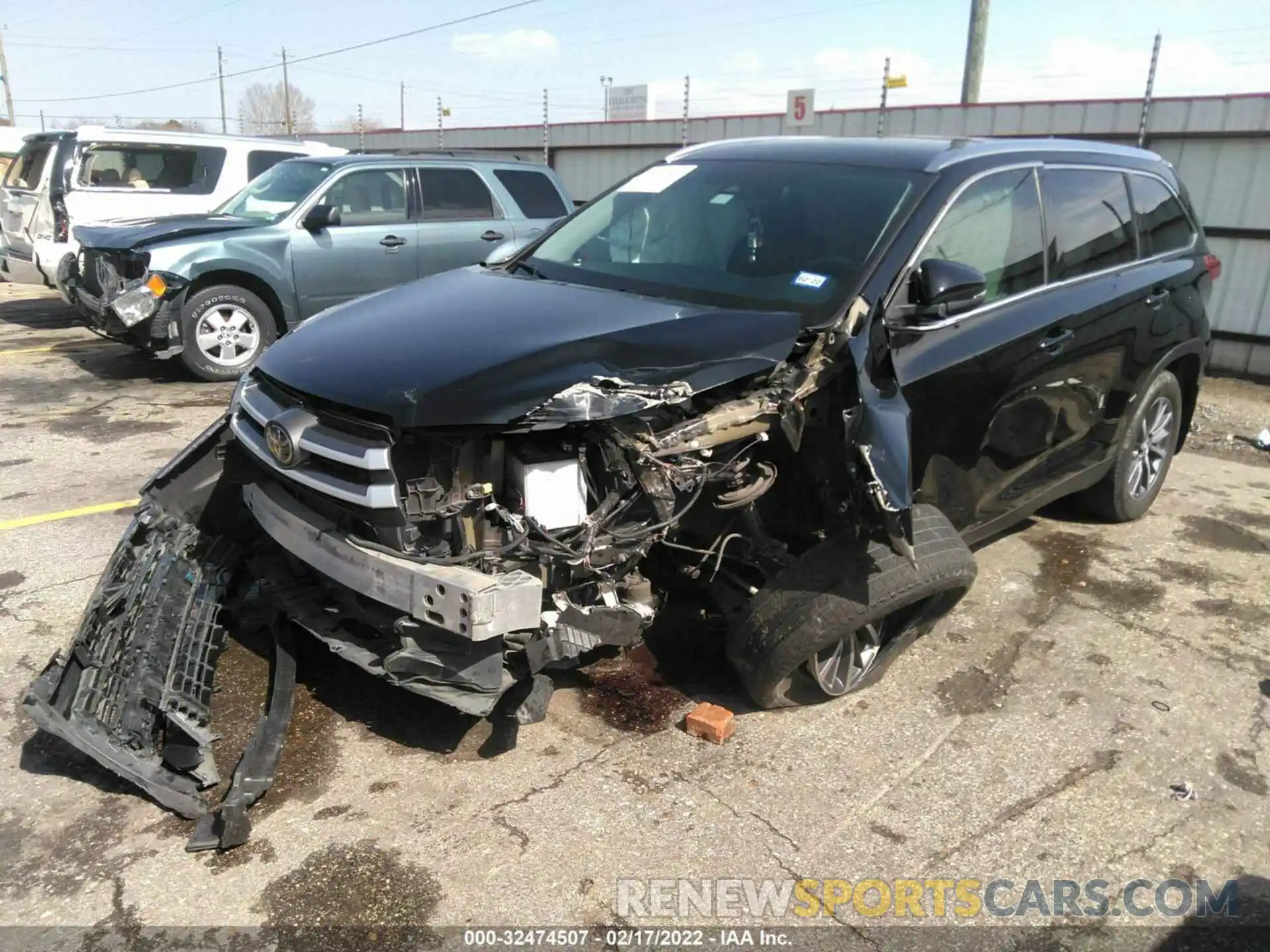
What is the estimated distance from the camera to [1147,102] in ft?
31.4

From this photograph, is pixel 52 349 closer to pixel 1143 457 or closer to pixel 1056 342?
pixel 1056 342

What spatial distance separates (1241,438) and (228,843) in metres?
7.88

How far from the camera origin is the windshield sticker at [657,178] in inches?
173

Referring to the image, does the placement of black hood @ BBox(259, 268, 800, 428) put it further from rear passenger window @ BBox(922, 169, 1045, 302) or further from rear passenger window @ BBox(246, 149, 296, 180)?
rear passenger window @ BBox(246, 149, 296, 180)

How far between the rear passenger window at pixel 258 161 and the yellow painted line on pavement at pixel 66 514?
681 cm

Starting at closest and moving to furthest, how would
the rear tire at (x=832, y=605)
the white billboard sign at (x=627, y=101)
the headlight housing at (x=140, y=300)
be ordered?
Answer: the rear tire at (x=832, y=605) → the headlight housing at (x=140, y=300) → the white billboard sign at (x=627, y=101)

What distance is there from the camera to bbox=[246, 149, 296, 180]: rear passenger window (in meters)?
11.0

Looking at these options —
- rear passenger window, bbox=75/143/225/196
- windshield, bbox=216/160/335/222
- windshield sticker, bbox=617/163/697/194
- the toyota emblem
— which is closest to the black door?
windshield sticker, bbox=617/163/697/194

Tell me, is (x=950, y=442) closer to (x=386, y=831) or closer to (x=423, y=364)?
(x=423, y=364)

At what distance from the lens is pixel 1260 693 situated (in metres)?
3.75

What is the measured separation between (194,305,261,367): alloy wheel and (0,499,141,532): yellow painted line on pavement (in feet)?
10.6

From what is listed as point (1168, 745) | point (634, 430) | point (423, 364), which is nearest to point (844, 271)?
point (634, 430)

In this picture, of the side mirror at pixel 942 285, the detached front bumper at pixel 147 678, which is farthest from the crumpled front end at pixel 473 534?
the side mirror at pixel 942 285

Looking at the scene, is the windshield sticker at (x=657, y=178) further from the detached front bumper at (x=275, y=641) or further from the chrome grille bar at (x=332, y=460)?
the detached front bumper at (x=275, y=641)
